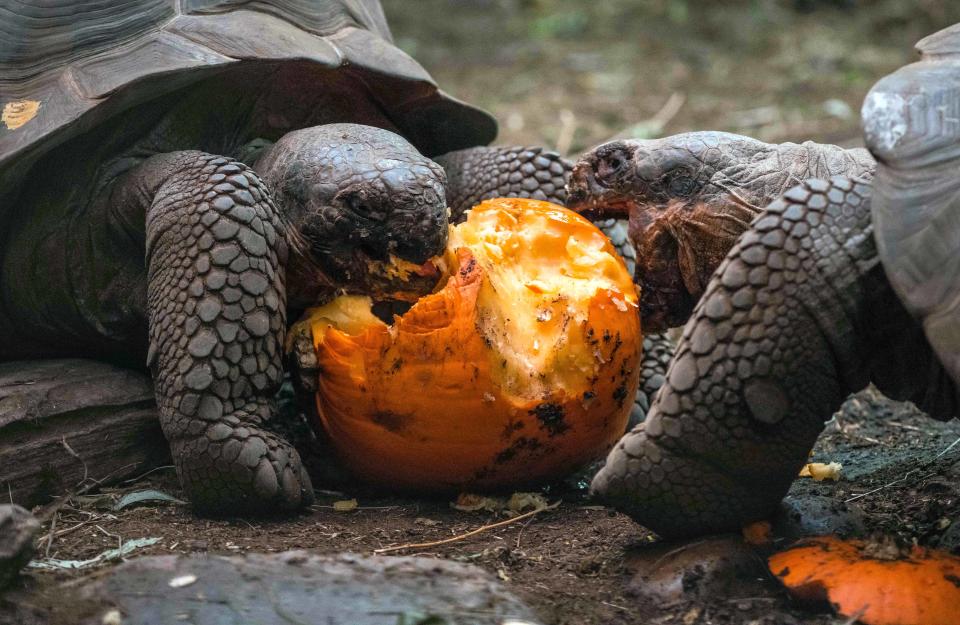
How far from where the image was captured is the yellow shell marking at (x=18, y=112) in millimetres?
3396

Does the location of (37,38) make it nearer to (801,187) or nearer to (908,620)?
(801,187)

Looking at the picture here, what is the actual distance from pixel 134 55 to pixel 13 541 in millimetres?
1677

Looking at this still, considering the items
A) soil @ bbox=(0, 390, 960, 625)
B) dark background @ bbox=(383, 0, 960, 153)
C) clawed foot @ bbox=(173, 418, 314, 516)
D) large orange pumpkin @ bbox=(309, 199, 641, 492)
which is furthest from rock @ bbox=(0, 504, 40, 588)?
dark background @ bbox=(383, 0, 960, 153)

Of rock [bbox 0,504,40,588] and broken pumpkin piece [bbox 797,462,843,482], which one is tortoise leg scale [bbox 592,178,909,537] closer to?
broken pumpkin piece [bbox 797,462,843,482]

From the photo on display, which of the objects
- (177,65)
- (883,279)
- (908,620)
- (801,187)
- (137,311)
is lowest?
(908,620)

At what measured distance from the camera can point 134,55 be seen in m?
3.49

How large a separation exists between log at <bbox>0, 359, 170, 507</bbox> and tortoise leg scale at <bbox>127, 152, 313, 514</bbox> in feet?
0.98

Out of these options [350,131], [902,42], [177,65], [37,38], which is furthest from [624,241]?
[902,42]

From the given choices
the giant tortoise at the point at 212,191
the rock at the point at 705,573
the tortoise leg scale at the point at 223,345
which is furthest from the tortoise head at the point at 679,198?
the tortoise leg scale at the point at 223,345

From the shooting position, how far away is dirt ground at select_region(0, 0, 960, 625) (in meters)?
2.68

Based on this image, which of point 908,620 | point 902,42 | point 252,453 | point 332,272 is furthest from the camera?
point 902,42

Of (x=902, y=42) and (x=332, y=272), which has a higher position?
(x=902, y=42)

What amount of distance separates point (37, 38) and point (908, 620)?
285 cm

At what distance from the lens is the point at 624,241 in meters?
4.12
